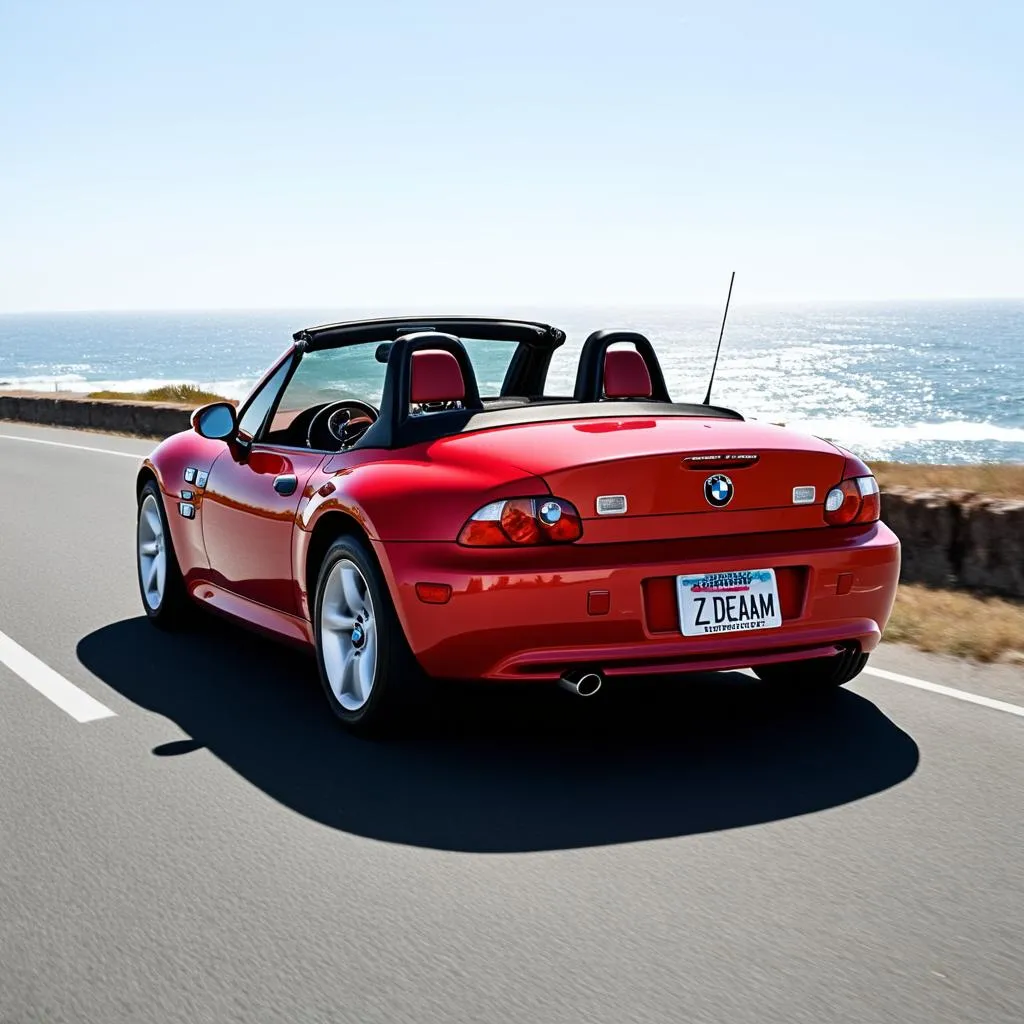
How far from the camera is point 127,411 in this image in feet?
73.5

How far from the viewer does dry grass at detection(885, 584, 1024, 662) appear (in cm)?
633

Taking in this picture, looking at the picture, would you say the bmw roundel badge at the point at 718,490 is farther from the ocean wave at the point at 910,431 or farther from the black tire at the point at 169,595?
the ocean wave at the point at 910,431

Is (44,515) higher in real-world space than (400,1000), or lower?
lower

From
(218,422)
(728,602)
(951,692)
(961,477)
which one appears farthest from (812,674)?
(961,477)

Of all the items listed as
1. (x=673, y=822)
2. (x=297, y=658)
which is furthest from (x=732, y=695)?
(x=297, y=658)

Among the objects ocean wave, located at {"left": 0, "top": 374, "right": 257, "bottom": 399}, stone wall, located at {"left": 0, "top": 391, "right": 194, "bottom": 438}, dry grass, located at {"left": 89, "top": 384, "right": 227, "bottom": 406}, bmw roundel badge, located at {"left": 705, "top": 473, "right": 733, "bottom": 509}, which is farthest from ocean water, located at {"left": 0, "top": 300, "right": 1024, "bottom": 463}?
dry grass, located at {"left": 89, "top": 384, "right": 227, "bottom": 406}

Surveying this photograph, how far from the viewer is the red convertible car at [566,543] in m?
4.53

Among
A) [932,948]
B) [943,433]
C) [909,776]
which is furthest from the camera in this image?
[943,433]

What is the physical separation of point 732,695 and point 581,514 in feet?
4.60

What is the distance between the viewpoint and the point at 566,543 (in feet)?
15.0

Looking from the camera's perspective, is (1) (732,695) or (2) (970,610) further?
(2) (970,610)

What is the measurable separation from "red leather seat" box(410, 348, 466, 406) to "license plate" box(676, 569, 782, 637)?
1.21m

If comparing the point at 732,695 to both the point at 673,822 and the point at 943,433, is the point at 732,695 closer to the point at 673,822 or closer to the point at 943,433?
the point at 673,822

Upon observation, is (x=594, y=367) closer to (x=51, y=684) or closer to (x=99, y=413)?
(x=51, y=684)
